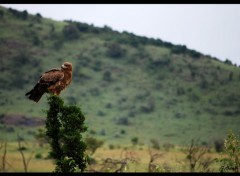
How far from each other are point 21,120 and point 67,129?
56755 mm

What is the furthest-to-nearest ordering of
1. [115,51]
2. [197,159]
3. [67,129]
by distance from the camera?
[115,51]
[197,159]
[67,129]

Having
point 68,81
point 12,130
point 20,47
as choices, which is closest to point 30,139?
point 12,130

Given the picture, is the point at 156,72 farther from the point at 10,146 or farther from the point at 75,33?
the point at 10,146

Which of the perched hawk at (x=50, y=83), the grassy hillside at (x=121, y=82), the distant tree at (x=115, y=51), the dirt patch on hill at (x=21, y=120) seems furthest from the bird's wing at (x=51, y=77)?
the distant tree at (x=115, y=51)

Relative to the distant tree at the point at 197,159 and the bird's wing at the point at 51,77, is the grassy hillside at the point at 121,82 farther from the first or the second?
the bird's wing at the point at 51,77

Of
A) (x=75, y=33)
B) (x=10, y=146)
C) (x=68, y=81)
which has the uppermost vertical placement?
(x=75, y=33)

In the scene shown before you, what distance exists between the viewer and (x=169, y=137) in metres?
60.4

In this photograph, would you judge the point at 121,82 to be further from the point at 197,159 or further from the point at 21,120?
the point at 197,159

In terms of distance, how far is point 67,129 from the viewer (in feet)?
23.7

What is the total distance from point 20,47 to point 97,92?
1801 centimetres

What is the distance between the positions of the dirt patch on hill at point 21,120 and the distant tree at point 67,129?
54.6m

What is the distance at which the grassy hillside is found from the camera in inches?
2480

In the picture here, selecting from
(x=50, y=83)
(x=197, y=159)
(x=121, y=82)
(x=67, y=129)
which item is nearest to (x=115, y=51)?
(x=121, y=82)

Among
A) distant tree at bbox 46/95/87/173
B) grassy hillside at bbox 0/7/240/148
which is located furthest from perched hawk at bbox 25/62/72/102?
grassy hillside at bbox 0/7/240/148
